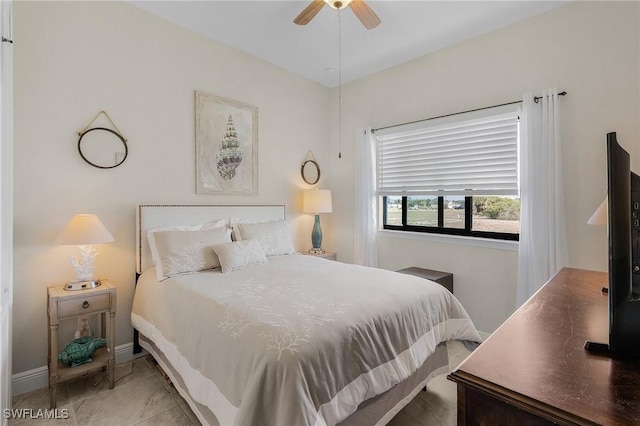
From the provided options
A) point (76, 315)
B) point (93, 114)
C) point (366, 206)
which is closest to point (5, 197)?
point (76, 315)

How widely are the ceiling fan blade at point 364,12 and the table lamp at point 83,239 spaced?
2.40m

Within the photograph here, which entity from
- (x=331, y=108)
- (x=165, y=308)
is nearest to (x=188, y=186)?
(x=165, y=308)

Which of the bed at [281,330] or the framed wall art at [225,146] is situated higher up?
the framed wall art at [225,146]

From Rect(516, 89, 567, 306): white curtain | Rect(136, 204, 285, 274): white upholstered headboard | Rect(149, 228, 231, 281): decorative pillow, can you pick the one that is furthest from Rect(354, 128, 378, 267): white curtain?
Rect(149, 228, 231, 281): decorative pillow

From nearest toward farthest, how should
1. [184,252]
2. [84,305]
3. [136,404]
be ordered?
[136,404]
[84,305]
[184,252]

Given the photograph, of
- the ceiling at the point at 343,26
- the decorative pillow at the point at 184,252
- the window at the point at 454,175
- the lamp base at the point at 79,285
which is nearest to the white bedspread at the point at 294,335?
the decorative pillow at the point at 184,252

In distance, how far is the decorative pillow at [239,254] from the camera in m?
2.51

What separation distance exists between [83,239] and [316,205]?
2.34 metres

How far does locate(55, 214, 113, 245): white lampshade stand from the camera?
2.11 meters

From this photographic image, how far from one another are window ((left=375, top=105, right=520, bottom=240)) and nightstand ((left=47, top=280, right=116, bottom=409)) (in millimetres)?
2945

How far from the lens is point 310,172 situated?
4.21 m

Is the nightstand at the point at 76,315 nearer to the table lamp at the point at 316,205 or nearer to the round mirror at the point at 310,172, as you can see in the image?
the table lamp at the point at 316,205

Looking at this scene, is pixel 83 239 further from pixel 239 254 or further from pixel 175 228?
pixel 239 254

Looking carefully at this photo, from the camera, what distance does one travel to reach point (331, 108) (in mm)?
4414
